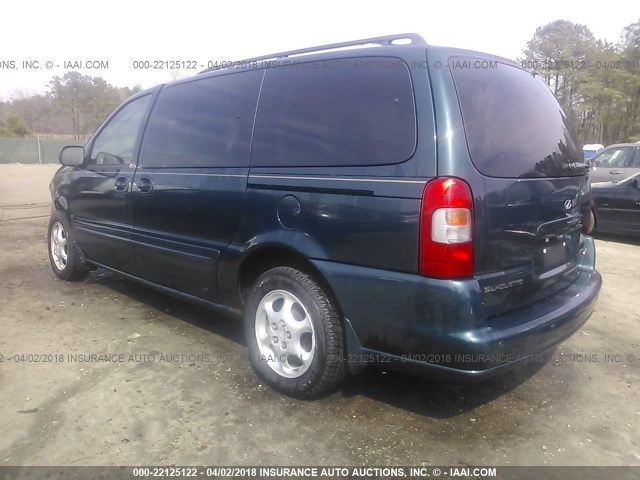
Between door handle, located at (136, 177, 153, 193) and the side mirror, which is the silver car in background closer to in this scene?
door handle, located at (136, 177, 153, 193)

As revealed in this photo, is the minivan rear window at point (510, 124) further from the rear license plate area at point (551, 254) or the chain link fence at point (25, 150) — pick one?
the chain link fence at point (25, 150)

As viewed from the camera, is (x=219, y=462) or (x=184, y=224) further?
(x=184, y=224)

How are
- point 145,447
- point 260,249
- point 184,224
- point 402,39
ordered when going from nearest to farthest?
point 145,447 → point 402,39 → point 260,249 → point 184,224

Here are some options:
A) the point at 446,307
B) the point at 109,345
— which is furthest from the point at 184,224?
the point at 446,307

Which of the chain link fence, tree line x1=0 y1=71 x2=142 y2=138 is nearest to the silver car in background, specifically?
the chain link fence

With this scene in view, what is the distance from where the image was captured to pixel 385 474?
229cm

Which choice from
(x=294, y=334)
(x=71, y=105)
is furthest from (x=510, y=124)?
(x=71, y=105)

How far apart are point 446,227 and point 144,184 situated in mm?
2506

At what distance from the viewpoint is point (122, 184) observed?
13.5 ft

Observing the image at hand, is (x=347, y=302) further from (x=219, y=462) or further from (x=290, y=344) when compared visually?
(x=219, y=462)

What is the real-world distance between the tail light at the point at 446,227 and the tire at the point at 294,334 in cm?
70

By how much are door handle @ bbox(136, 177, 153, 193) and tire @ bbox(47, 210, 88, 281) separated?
151cm

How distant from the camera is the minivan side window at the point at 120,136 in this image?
417 cm

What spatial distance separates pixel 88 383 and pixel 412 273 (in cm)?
214
